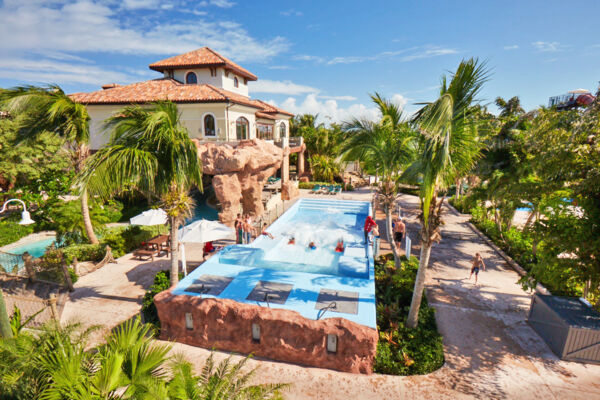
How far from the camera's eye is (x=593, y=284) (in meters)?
7.11

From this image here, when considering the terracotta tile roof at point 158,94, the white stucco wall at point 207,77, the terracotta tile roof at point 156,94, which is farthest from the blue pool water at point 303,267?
the white stucco wall at point 207,77

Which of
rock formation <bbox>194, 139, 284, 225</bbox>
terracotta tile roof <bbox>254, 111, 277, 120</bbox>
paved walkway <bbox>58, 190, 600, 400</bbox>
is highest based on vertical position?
terracotta tile roof <bbox>254, 111, 277, 120</bbox>

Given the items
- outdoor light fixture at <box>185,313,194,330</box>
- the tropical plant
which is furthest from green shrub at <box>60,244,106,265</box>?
the tropical plant

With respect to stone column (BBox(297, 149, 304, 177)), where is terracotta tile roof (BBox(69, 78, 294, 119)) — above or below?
above

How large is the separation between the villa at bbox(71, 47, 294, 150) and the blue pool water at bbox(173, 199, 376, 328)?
958 centimetres

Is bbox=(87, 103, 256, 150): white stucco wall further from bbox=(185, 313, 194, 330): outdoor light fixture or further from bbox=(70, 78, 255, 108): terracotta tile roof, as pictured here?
bbox=(185, 313, 194, 330): outdoor light fixture

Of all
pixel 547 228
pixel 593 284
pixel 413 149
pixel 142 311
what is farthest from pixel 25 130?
pixel 593 284

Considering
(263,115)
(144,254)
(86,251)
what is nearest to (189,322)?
(144,254)

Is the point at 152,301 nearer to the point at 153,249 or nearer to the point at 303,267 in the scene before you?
the point at 303,267

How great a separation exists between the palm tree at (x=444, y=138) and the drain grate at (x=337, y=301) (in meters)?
1.67

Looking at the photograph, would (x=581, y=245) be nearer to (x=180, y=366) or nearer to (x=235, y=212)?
(x=180, y=366)

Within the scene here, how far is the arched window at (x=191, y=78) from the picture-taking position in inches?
1058

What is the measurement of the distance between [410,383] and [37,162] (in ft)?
87.5

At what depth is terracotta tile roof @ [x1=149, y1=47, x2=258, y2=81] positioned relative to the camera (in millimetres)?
25891
